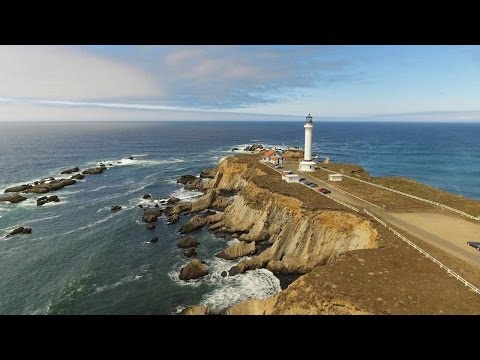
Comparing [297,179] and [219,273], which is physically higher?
[297,179]

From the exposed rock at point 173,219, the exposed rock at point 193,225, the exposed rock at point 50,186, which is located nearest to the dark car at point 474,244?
the exposed rock at point 193,225

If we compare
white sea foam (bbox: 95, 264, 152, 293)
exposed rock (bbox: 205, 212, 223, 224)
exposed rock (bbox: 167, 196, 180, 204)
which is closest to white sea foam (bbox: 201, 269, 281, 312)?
white sea foam (bbox: 95, 264, 152, 293)

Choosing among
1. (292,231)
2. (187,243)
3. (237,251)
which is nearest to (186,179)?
(187,243)

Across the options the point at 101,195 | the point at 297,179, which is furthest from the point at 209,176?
the point at 297,179

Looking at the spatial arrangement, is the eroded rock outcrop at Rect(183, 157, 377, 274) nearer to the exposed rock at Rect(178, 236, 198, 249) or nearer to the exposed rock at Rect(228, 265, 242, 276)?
the exposed rock at Rect(228, 265, 242, 276)

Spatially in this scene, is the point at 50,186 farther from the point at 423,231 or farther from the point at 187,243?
the point at 423,231

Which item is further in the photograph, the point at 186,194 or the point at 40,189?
the point at 40,189
